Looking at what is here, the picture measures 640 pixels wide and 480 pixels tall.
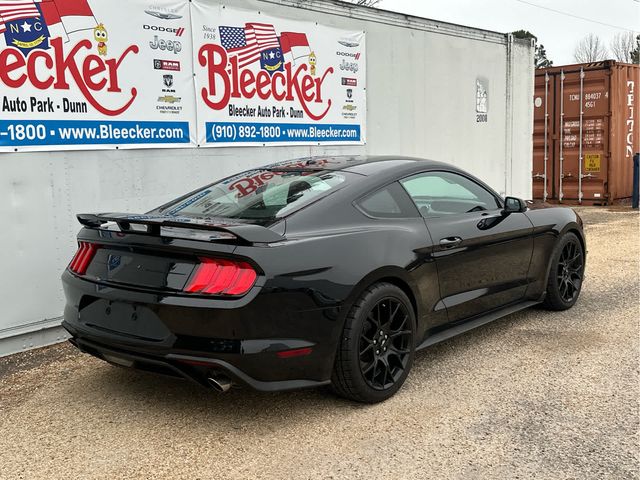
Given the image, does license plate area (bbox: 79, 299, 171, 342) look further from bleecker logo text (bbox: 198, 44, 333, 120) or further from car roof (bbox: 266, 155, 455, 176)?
bleecker logo text (bbox: 198, 44, 333, 120)

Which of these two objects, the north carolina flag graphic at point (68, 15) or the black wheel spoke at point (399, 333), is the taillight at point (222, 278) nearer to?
the black wheel spoke at point (399, 333)

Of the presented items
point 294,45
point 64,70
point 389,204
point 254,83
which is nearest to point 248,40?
point 254,83

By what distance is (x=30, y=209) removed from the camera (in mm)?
5051

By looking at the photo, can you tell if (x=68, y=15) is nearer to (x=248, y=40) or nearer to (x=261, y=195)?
(x=248, y=40)

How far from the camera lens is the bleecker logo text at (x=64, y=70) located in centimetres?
486

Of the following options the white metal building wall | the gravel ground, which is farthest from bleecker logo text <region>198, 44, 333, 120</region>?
the gravel ground

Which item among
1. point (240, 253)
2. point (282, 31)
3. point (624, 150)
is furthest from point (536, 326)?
point (624, 150)

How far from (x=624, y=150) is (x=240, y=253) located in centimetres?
1265

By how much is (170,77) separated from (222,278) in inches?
128

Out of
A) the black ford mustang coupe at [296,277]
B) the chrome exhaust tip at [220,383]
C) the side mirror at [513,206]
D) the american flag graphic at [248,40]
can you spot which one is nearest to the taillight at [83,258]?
the black ford mustang coupe at [296,277]

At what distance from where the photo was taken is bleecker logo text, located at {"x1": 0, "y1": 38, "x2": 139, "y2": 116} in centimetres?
486

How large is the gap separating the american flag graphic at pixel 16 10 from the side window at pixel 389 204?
2.98 metres

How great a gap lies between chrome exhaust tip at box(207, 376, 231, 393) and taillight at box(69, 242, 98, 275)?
1.09m

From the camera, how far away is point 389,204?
4.18 metres
